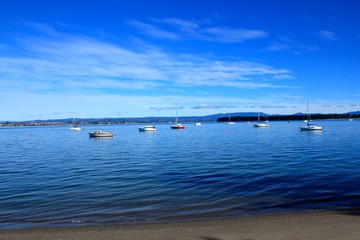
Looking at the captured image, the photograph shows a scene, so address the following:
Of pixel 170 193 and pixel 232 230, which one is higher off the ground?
pixel 232 230

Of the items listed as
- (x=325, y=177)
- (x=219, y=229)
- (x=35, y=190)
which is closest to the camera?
(x=219, y=229)

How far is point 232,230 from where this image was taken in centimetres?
1262

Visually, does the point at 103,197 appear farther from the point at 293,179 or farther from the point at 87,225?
the point at 293,179

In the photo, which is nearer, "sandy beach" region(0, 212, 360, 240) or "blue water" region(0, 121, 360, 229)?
"sandy beach" region(0, 212, 360, 240)

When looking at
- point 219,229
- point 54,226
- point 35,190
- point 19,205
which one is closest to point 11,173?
point 35,190

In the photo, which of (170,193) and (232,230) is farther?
(170,193)

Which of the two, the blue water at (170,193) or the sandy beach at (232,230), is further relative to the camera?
the blue water at (170,193)

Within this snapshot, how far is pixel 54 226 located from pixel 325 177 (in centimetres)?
1918

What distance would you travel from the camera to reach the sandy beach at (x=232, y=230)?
1174cm

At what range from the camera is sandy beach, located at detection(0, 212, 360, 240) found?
1174cm

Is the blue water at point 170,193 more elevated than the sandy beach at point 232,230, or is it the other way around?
the sandy beach at point 232,230

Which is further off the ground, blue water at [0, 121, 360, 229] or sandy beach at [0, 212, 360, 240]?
sandy beach at [0, 212, 360, 240]

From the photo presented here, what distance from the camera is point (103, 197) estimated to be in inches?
830

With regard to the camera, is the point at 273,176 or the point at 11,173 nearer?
the point at 273,176
